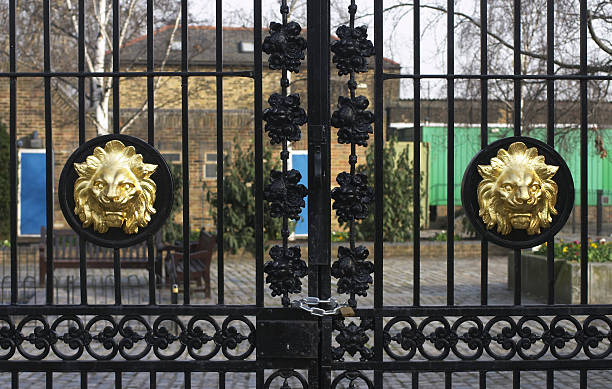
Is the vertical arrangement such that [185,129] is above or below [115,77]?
below

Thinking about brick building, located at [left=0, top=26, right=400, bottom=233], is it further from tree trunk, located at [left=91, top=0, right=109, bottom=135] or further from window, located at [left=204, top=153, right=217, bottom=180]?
tree trunk, located at [left=91, top=0, right=109, bottom=135]

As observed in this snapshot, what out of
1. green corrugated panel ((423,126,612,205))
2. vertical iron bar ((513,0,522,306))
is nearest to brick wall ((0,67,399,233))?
green corrugated panel ((423,126,612,205))

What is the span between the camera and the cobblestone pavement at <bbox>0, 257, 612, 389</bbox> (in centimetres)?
658

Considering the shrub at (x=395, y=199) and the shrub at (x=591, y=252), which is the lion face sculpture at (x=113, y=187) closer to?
the shrub at (x=591, y=252)

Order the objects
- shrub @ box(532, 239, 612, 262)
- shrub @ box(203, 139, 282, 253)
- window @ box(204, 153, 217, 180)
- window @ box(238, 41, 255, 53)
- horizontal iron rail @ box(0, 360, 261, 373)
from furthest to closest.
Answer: window @ box(238, 41, 255, 53) → window @ box(204, 153, 217, 180) → shrub @ box(203, 139, 282, 253) → shrub @ box(532, 239, 612, 262) → horizontal iron rail @ box(0, 360, 261, 373)

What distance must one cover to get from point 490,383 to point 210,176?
14108 millimetres

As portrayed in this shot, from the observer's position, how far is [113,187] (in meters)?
3.48

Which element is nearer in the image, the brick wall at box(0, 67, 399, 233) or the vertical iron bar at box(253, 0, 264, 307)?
the vertical iron bar at box(253, 0, 264, 307)

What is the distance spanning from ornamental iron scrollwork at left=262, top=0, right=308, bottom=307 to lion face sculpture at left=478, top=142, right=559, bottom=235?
0.92 meters

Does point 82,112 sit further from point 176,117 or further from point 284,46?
point 176,117

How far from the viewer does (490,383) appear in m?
6.70

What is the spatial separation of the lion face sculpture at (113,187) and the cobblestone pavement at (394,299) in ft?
10.6

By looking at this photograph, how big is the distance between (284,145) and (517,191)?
1.16 meters

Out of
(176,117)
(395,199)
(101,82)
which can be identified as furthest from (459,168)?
(101,82)
